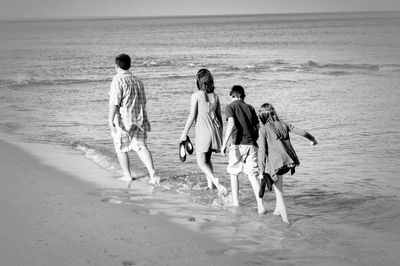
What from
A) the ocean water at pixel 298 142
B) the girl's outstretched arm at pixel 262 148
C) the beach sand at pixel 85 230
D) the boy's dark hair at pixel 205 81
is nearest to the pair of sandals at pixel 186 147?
the ocean water at pixel 298 142

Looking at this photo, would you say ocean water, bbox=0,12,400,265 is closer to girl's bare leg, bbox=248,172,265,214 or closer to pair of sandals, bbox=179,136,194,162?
girl's bare leg, bbox=248,172,265,214

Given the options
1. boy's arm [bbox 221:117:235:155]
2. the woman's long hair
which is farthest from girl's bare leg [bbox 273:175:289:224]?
boy's arm [bbox 221:117:235:155]

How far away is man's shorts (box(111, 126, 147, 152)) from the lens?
356 inches

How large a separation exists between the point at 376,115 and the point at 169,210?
10.2m

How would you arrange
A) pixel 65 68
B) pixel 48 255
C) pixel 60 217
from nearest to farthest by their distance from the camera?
1. pixel 48 255
2. pixel 60 217
3. pixel 65 68

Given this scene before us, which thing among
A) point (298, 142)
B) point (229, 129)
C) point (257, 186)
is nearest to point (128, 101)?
point (229, 129)

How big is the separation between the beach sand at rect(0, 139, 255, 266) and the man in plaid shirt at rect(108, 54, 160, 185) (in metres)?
0.49

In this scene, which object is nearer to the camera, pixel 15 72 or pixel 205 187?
pixel 205 187

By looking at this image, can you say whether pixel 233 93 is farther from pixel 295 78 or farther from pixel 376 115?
pixel 295 78

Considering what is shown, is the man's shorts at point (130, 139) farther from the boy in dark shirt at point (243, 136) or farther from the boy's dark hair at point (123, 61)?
the boy in dark shirt at point (243, 136)

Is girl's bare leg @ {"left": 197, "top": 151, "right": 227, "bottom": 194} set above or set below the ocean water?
above

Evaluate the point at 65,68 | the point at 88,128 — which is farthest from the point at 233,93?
the point at 65,68

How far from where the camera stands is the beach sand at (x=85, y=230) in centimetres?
571

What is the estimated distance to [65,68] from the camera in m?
36.8
